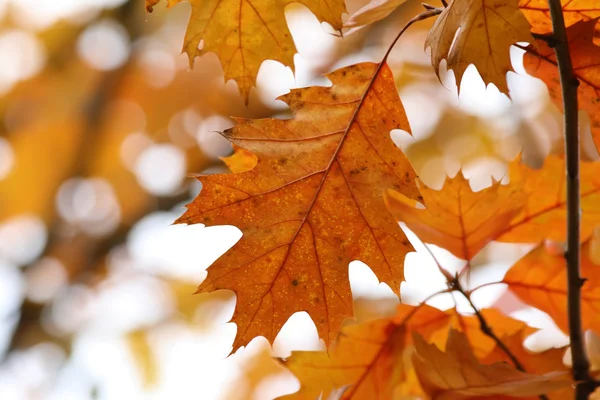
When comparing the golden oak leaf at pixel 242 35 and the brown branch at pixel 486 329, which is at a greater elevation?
the golden oak leaf at pixel 242 35

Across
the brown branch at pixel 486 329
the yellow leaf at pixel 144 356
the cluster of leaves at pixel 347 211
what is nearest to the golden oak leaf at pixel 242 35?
the cluster of leaves at pixel 347 211

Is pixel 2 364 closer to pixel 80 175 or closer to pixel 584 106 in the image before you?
pixel 80 175

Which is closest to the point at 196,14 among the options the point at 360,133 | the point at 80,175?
the point at 360,133

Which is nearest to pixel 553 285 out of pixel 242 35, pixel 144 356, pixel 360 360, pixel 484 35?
pixel 360 360

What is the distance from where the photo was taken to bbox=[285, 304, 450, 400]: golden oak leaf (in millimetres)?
811

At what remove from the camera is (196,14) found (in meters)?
0.73

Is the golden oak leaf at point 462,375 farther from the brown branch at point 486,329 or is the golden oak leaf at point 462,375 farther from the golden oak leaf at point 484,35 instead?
the golden oak leaf at point 484,35

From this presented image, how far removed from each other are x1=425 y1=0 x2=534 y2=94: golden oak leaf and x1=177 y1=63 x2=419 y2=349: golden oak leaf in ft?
0.51

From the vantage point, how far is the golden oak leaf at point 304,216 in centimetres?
69

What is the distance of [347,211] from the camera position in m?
0.71

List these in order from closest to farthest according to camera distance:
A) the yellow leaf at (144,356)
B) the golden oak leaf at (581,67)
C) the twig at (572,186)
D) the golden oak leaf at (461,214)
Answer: the twig at (572,186)
the golden oak leaf at (581,67)
the golden oak leaf at (461,214)
the yellow leaf at (144,356)

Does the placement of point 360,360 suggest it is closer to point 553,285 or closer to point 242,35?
point 553,285

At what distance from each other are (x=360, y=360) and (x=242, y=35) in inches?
18.1

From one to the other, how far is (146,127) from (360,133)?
2.41 metres
